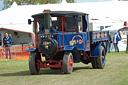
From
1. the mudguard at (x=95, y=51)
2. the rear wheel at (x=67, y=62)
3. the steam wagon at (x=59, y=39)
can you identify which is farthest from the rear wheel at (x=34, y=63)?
the mudguard at (x=95, y=51)

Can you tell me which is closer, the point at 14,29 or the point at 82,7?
the point at 14,29

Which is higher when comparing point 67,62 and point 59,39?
point 59,39

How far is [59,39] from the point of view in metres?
14.1

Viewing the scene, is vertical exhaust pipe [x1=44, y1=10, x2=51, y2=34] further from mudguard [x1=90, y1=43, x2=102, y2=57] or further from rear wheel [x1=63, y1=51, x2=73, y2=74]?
mudguard [x1=90, y1=43, x2=102, y2=57]

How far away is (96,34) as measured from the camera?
53.1 ft

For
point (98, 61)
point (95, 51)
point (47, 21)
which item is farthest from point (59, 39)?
point (98, 61)

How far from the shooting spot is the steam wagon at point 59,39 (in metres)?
14.0

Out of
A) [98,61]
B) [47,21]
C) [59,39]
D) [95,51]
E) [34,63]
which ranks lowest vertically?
[98,61]

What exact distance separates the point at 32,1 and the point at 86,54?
2608 inches

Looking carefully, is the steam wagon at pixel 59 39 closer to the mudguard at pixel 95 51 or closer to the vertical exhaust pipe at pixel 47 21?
the vertical exhaust pipe at pixel 47 21

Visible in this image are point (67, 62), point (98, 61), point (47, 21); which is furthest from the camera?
point (98, 61)

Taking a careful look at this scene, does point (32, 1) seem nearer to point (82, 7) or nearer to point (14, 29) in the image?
point (82, 7)

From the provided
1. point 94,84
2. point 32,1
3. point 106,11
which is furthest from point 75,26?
point 32,1

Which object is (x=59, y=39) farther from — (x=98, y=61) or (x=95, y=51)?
(x=98, y=61)
